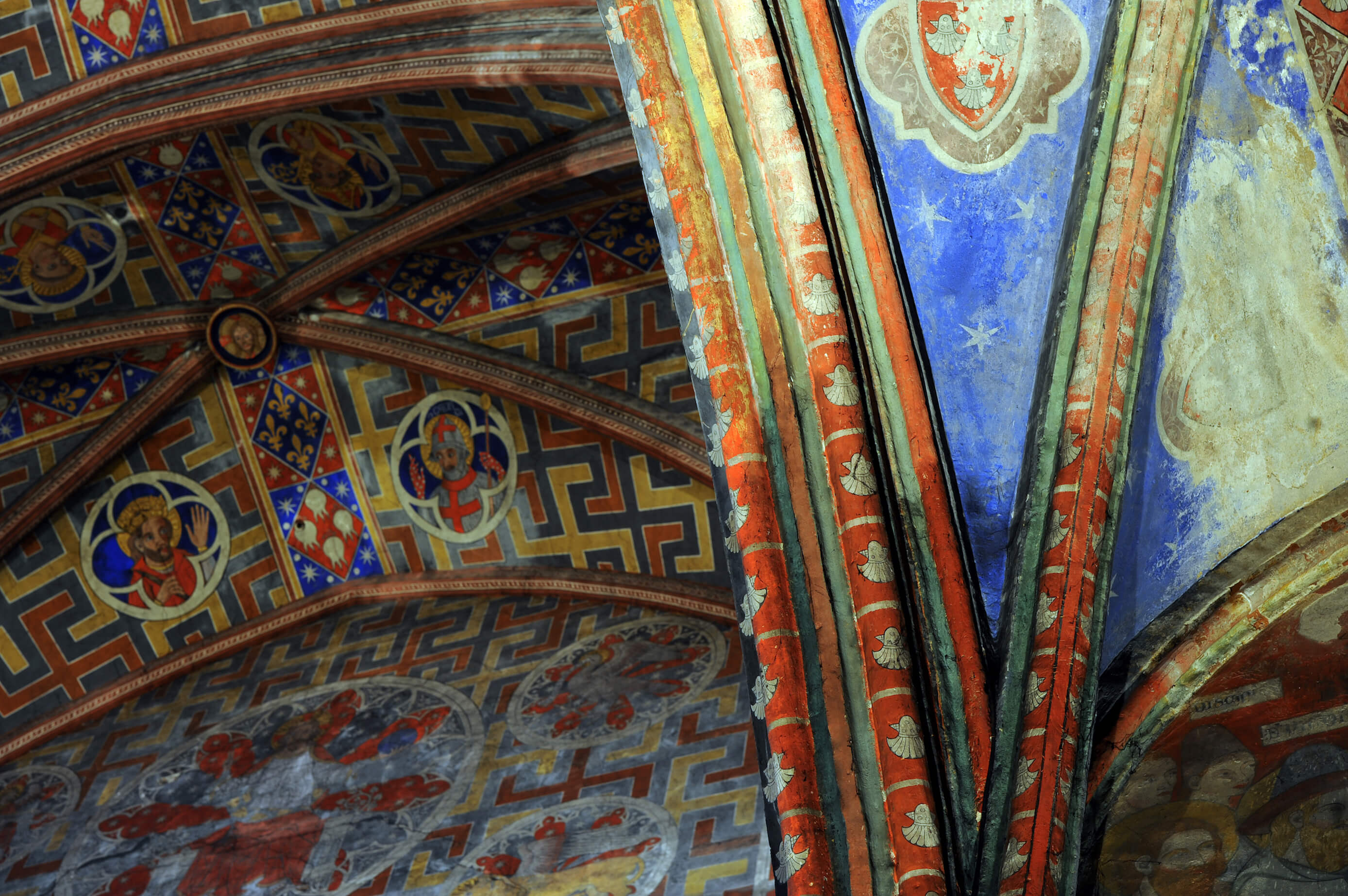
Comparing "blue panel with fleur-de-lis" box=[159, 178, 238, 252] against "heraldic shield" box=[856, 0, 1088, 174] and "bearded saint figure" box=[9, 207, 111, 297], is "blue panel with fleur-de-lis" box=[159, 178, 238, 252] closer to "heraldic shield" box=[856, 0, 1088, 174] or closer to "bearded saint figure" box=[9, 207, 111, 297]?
"bearded saint figure" box=[9, 207, 111, 297]

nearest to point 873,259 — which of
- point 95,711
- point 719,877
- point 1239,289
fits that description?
point 1239,289

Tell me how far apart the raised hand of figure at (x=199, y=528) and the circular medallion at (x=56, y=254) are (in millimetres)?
1694

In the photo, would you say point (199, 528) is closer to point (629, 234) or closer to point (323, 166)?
point (323, 166)

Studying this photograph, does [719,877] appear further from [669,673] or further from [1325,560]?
[1325,560]

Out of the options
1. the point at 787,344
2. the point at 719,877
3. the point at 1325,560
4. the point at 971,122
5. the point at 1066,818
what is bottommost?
the point at 719,877

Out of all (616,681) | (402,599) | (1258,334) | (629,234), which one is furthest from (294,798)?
(1258,334)

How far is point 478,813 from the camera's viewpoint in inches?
314

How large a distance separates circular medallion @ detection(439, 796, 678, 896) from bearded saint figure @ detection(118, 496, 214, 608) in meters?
3.63

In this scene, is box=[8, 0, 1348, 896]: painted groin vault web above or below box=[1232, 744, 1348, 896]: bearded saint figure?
above

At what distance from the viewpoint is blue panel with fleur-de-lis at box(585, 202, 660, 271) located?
347 inches

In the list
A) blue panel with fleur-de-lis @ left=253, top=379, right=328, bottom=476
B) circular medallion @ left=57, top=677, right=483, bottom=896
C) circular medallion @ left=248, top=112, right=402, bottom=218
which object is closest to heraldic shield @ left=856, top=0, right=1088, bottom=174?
circular medallion @ left=248, top=112, right=402, bottom=218

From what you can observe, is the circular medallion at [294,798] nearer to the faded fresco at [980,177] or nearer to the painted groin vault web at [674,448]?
the painted groin vault web at [674,448]

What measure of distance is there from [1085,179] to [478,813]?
4822mm

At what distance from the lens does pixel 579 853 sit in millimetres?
7395
